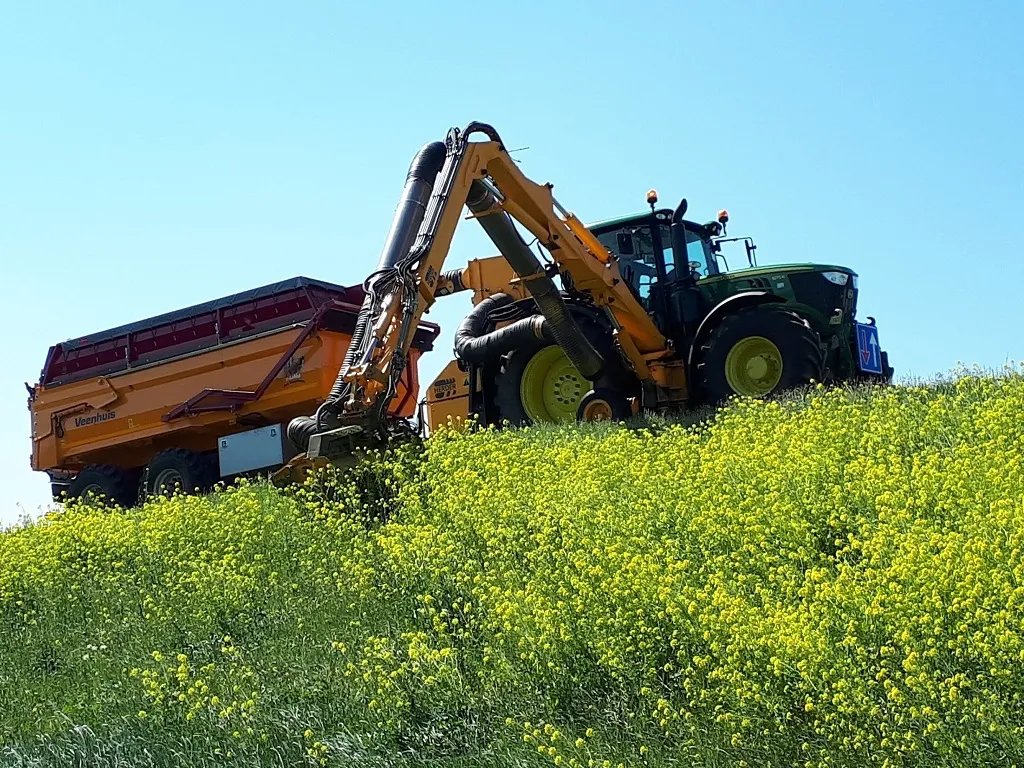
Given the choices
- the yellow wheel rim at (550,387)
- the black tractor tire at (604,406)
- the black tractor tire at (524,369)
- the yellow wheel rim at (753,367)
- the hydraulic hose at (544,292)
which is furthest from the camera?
the yellow wheel rim at (550,387)

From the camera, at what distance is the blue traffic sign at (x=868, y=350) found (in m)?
11.1

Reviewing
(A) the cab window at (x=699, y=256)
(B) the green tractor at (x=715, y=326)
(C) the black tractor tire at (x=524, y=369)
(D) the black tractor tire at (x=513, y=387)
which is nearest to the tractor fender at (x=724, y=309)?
(B) the green tractor at (x=715, y=326)

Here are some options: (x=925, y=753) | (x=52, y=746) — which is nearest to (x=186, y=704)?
(x=52, y=746)

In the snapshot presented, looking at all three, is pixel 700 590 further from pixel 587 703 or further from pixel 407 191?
pixel 407 191

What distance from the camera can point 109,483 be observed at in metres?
15.5

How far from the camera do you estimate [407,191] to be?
34.8 ft

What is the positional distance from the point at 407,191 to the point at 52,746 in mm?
5954

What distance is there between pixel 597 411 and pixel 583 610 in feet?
19.0

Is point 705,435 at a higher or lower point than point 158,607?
higher

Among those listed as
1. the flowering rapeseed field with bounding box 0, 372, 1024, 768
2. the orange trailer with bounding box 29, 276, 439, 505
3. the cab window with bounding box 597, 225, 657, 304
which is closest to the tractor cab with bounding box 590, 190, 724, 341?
the cab window with bounding box 597, 225, 657, 304

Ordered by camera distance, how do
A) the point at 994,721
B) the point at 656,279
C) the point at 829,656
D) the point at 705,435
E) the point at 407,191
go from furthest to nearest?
1. the point at 656,279
2. the point at 407,191
3. the point at 705,435
4. the point at 829,656
5. the point at 994,721

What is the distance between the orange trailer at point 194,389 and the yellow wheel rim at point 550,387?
2973 mm

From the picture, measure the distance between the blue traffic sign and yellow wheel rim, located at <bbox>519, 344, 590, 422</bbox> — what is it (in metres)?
2.74

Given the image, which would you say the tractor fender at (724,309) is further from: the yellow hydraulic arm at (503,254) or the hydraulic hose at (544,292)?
the hydraulic hose at (544,292)
